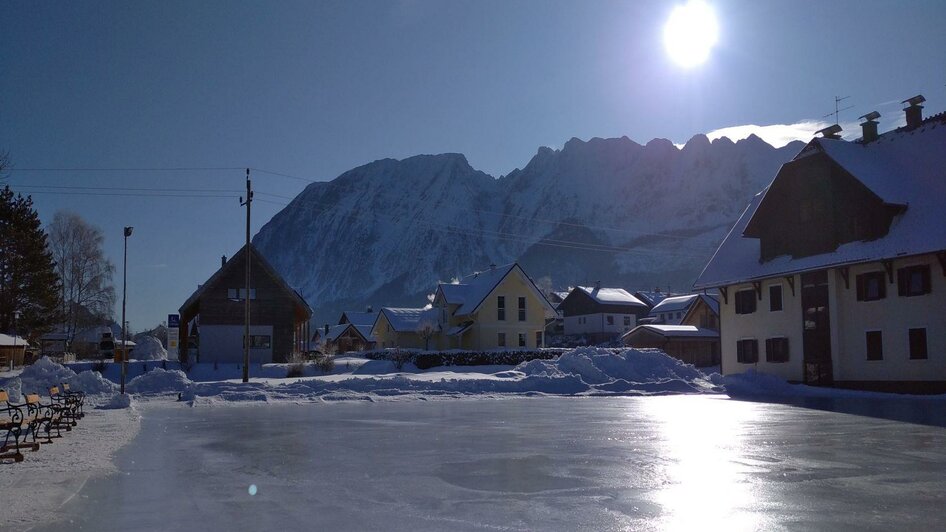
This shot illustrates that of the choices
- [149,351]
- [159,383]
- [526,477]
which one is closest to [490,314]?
[159,383]

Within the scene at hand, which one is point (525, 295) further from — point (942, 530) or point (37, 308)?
point (942, 530)

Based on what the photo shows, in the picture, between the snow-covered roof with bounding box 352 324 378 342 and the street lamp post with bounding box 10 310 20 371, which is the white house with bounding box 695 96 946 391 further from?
the snow-covered roof with bounding box 352 324 378 342

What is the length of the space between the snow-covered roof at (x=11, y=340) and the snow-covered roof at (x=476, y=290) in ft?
115

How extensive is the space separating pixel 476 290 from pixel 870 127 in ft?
122

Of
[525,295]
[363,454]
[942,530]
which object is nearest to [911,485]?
[942,530]

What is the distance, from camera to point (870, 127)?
4206 centimetres

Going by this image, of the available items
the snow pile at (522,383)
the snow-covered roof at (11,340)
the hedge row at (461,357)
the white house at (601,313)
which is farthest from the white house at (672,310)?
the snow-covered roof at (11,340)

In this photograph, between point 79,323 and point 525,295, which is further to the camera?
point 79,323

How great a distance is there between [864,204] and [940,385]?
30.6 feet

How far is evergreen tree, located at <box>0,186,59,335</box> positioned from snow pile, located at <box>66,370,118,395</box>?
2830cm

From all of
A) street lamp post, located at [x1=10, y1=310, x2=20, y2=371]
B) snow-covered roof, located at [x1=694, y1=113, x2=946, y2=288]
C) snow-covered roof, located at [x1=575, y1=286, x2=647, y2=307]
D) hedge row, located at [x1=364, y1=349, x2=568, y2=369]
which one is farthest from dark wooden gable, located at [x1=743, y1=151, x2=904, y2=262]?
snow-covered roof, located at [x1=575, y1=286, x2=647, y2=307]

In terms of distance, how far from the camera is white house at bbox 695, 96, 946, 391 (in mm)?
33469

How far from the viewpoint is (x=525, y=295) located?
6931 centimetres

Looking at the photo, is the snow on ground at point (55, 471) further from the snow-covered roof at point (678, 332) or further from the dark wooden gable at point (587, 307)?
the dark wooden gable at point (587, 307)
